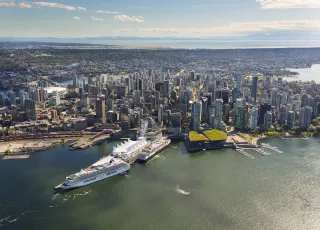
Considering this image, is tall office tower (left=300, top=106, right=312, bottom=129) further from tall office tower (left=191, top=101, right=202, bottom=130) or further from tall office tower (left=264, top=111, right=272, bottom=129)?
tall office tower (left=191, top=101, right=202, bottom=130)

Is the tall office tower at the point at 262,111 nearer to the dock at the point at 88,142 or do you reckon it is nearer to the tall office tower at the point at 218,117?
the tall office tower at the point at 218,117

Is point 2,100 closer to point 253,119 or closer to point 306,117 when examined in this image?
point 253,119

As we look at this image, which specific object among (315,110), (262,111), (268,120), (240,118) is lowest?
(268,120)

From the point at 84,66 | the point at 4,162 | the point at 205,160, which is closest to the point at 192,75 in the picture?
the point at 84,66

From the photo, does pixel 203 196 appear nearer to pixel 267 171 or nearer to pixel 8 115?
pixel 267 171

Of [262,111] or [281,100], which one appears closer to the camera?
[262,111]

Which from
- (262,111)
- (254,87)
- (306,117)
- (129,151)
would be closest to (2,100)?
(129,151)

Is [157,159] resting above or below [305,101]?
below
